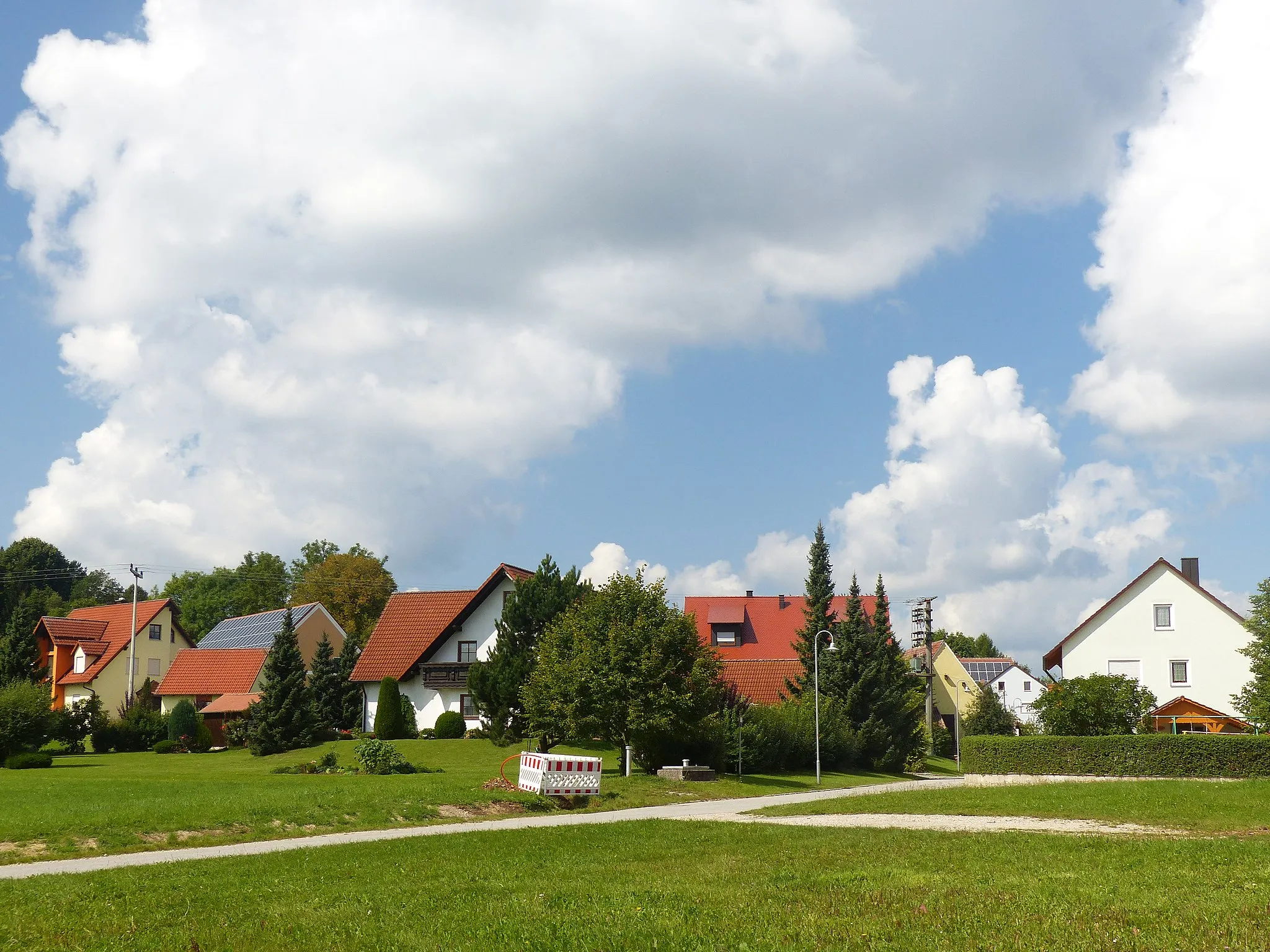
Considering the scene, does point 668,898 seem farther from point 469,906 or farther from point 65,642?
point 65,642

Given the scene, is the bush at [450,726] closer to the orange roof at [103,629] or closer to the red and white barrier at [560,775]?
the orange roof at [103,629]

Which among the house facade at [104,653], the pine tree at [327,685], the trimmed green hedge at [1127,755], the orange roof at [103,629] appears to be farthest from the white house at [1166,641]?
the orange roof at [103,629]

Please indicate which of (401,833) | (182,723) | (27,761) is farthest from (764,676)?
(401,833)

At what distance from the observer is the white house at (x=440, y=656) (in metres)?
57.2

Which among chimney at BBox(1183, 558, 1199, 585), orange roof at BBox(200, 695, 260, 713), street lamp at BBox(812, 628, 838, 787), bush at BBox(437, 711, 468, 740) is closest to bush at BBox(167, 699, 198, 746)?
orange roof at BBox(200, 695, 260, 713)

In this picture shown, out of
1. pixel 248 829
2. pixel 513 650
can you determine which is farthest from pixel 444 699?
pixel 248 829

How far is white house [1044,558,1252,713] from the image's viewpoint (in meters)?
52.9

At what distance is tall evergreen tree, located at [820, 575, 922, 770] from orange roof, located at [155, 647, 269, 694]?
115 feet

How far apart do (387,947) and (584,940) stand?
1.65m

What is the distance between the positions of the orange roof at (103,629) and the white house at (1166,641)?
57.8m

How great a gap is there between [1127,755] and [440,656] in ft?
115

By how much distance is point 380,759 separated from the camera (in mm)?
35531

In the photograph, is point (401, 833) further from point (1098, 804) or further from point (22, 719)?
point (22, 719)

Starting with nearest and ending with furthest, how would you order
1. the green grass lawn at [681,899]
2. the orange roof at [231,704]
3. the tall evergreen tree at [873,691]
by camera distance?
1. the green grass lawn at [681,899]
2. the tall evergreen tree at [873,691]
3. the orange roof at [231,704]
